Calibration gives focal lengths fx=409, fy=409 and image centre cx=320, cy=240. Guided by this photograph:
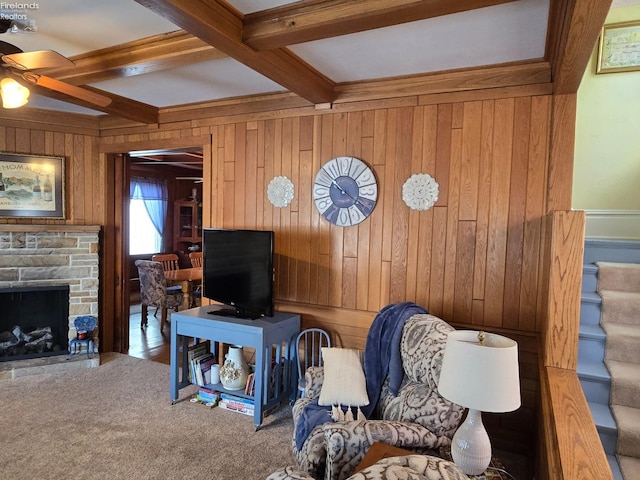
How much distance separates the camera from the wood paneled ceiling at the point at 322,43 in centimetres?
176

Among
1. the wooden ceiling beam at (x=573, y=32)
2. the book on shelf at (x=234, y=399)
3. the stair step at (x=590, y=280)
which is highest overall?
the wooden ceiling beam at (x=573, y=32)

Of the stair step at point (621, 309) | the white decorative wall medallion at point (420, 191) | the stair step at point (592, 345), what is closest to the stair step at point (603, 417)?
the stair step at point (592, 345)

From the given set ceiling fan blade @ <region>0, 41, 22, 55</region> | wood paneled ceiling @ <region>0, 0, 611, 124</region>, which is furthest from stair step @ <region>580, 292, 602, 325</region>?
ceiling fan blade @ <region>0, 41, 22, 55</region>

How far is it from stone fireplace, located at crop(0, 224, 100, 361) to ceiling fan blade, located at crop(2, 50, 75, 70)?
7.80ft

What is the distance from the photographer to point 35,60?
2.04 meters

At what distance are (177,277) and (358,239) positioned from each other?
9.89 feet

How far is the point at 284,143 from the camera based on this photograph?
3398 mm

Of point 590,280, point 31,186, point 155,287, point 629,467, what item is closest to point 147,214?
point 155,287

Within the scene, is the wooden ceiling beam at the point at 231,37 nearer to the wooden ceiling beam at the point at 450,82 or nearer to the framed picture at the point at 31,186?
the wooden ceiling beam at the point at 450,82

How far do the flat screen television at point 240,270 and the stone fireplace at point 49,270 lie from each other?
1622 mm

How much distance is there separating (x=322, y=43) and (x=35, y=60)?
1.48 m

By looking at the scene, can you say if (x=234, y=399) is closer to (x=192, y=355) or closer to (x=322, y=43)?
(x=192, y=355)

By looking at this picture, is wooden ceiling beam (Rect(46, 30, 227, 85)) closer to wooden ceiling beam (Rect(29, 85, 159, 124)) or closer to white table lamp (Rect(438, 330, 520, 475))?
wooden ceiling beam (Rect(29, 85, 159, 124))

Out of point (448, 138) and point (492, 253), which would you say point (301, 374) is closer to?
point (492, 253)
